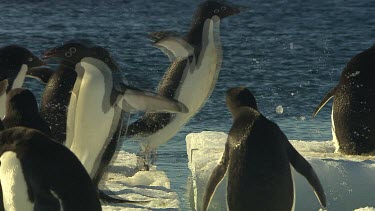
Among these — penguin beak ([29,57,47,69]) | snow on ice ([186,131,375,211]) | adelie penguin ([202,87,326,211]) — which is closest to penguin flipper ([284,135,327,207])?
adelie penguin ([202,87,326,211])

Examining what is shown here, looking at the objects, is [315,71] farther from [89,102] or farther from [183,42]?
[89,102]

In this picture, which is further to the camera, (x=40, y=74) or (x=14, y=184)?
(x=40, y=74)

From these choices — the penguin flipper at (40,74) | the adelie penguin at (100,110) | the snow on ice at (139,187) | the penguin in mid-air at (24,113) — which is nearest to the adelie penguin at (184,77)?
the snow on ice at (139,187)

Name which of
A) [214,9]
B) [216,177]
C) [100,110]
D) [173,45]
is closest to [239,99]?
[216,177]

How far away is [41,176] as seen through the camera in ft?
17.8

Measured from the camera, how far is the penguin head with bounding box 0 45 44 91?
28.8 ft

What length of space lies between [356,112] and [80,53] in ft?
7.51

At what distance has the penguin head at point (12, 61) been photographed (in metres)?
8.77

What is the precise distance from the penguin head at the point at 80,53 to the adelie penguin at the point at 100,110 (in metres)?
0.09

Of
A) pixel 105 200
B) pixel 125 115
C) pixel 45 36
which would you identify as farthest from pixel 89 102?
pixel 45 36

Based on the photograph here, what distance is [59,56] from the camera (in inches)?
311

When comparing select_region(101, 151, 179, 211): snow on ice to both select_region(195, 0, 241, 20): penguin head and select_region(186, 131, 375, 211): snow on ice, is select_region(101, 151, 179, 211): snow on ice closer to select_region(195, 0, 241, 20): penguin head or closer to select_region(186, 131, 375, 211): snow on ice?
select_region(186, 131, 375, 211): snow on ice

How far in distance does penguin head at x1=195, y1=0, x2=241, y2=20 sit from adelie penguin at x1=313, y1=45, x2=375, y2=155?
156cm

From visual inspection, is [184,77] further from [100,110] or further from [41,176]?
[41,176]
